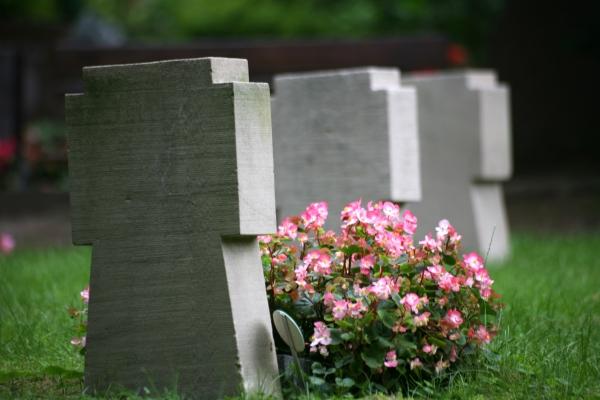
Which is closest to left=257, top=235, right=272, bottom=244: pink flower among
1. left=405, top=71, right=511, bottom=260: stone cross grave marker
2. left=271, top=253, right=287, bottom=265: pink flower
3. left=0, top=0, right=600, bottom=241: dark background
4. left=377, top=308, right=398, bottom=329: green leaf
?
left=271, top=253, right=287, bottom=265: pink flower

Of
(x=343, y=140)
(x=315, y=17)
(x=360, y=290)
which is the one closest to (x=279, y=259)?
(x=360, y=290)

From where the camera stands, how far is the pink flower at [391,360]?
13.2 feet

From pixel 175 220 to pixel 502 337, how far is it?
1.58 m

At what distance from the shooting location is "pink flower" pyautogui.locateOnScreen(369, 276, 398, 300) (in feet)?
13.4

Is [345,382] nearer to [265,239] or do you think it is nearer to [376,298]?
[376,298]

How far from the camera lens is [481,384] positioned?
4.17 m

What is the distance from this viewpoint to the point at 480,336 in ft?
13.9

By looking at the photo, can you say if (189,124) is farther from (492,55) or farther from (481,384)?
(492,55)

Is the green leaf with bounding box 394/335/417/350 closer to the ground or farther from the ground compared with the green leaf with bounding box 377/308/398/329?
closer to the ground

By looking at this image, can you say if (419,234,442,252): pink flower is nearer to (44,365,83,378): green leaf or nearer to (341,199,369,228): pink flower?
(341,199,369,228): pink flower

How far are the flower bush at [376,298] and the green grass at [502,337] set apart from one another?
0.15 m

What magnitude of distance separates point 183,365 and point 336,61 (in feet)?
32.8

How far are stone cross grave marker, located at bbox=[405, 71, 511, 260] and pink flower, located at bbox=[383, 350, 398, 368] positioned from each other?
517 centimetres

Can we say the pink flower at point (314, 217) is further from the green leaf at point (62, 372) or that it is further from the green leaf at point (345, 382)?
the green leaf at point (62, 372)
